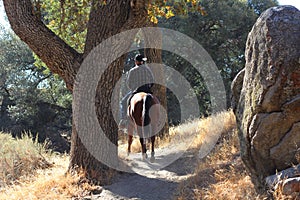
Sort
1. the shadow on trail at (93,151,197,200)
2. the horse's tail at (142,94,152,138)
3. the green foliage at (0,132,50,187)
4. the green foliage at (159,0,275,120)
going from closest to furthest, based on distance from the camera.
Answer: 1. the shadow on trail at (93,151,197,200)
2. the horse's tail at (142,94,152,138)
3. the green foliage at (0,132,50,187)
4. the green foliage at (159,0,275,120)

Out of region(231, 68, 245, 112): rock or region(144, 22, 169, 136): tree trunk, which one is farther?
region(144, 22, 169, 136): tree trunk

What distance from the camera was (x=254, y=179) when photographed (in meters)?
5.33

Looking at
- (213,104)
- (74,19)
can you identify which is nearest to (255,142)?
(74,19)

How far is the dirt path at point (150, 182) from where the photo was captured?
6773 mm

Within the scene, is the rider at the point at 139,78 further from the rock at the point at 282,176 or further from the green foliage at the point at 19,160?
the rock at the point at 282,176

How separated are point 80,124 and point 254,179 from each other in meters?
3.79

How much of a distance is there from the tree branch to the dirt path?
2.44 metres

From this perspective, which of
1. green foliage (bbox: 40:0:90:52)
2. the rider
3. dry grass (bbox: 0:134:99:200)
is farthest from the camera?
green foliage (bbox: 40:0:90:52)

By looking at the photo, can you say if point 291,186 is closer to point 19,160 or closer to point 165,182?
point 165,182

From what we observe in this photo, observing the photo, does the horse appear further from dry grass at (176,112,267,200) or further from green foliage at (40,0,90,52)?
green foliage at (40,0,90,52)

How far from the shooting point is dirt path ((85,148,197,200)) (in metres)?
6.77

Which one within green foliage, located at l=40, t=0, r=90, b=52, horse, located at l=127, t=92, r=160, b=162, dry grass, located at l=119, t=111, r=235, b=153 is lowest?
dry grass, located at l=119, t=111, r=235, b=153

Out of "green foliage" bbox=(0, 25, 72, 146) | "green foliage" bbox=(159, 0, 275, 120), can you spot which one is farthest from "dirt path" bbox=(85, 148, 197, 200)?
"green foliage" bbox=(0, 25, 72, 146)

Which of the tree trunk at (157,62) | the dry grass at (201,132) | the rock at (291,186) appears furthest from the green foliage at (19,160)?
the rock at (291,186)
